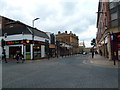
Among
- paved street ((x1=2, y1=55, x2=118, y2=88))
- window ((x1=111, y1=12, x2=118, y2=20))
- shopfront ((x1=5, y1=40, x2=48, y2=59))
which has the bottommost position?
paved street ((x1=2, y1=55, x2=118, y2=88))

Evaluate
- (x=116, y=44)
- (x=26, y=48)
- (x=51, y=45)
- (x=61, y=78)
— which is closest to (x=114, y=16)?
(x=116, y=44)

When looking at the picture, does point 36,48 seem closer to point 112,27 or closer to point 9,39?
point 9,39

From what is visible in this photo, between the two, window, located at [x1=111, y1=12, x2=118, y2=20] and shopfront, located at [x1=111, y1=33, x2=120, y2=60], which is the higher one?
window, located at [x1=111, y1=12, x2=118, y2=20]

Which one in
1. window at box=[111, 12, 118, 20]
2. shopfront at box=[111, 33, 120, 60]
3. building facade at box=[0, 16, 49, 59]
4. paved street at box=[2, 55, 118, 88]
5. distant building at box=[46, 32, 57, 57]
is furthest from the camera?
distant building at box=[46, 32, 57, 57]

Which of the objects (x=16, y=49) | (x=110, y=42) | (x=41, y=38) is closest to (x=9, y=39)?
(x=16, y=49)

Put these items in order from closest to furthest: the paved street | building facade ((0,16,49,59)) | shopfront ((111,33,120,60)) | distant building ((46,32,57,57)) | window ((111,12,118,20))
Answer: the paved street → window ((111,12,118,20)) → shopfront ((111,33,120,60)) → building facade ((0,16,49,59)) → distant building ((46,32,57,57))

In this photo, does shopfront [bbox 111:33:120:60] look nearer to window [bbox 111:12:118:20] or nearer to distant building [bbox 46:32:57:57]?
window [bbox 111:12:118:20]

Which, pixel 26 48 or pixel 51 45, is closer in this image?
pixel 26 48

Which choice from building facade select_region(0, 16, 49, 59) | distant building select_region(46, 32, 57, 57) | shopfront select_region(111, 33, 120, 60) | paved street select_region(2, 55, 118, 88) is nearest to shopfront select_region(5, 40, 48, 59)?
building facade select_region(0, 16, 49, 59)

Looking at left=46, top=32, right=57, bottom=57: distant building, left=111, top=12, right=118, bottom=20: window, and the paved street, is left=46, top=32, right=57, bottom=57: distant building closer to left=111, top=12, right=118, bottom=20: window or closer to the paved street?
left=111, top=12, right=118, bottom=20: window

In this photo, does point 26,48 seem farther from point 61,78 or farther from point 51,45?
point 61,78

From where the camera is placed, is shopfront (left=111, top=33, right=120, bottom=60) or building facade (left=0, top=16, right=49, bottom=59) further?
building facade (left=0, top=16, right=49, bottom=59)

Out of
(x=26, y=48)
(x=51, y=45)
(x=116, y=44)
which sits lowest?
(x=26, y=48)

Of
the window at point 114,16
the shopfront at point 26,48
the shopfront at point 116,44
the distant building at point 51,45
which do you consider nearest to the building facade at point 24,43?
the shopfront at point 26,48
